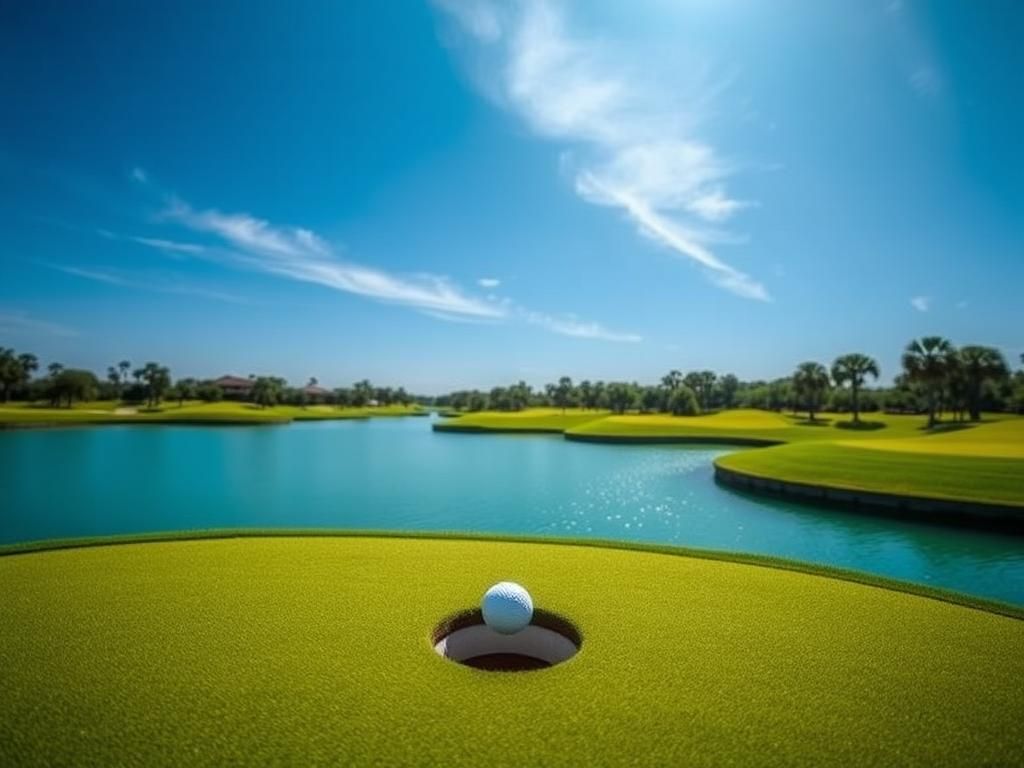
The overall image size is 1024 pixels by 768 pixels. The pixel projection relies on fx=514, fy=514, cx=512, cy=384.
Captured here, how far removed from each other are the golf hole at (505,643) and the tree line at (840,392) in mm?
61328

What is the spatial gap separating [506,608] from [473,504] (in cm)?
1523

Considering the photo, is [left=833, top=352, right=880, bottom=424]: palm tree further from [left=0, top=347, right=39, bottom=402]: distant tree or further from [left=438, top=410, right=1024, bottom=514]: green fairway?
[left=0, top=347, right=39, bottom=402]: distant tree

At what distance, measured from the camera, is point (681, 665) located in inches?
201

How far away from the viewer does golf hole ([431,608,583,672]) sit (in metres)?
6.23

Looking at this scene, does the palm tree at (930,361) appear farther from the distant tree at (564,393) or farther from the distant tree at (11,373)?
the distant tree at (11,373)

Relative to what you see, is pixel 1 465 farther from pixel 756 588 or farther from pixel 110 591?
pixel 756 588

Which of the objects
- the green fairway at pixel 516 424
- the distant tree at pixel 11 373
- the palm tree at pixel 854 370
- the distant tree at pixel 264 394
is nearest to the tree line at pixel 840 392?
the palm tree at pixel 854 370

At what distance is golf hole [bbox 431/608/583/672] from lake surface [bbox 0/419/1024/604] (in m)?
9.80

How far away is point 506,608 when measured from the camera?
18.1 ft

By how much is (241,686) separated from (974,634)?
795 centimetres

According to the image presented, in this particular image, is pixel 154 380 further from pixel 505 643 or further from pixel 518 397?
pixel 505 643

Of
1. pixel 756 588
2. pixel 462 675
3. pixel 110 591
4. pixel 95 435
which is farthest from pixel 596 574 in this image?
pixel 95 435

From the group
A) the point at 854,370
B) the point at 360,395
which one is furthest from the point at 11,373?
the point at 854,370

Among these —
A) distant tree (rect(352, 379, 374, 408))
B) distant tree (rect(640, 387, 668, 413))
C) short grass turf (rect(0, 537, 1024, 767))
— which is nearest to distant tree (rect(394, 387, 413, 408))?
distant tree (rect(352, 379, 374, 408))
